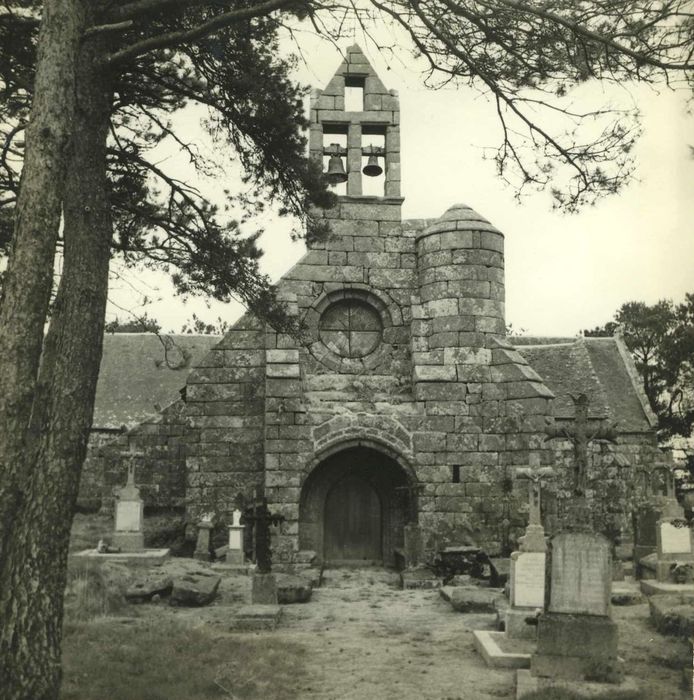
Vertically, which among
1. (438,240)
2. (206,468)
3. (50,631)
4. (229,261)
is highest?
(438,240)

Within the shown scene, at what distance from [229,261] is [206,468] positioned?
5749 millimetres

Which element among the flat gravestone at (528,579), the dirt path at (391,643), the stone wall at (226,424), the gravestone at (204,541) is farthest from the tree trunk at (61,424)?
the gravestone at (204,541)

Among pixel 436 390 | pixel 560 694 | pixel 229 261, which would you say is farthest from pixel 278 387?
pixel 560 694

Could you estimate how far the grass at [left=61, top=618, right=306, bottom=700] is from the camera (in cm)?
592

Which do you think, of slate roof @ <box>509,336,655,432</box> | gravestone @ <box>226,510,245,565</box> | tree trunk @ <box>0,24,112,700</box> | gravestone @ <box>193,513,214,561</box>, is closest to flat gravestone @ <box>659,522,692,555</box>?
slate roof @ <box>509,336,655,432</box>

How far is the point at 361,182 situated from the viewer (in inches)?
537

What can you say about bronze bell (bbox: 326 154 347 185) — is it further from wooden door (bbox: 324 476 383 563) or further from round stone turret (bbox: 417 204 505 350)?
wooden door (bbox: 324 476 383 563)

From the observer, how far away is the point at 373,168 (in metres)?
13.6

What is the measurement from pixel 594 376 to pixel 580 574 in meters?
14.3

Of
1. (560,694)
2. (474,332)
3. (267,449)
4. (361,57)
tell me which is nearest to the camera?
(560,694)

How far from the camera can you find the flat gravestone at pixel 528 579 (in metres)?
8.20

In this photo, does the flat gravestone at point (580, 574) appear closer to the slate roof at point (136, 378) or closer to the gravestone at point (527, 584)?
the gravestone at point (527, 584)

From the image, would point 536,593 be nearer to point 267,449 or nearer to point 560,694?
point 560,694

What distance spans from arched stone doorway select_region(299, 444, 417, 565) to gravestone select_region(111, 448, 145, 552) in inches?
119
